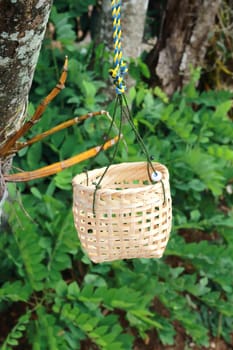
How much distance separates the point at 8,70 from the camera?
1.28m

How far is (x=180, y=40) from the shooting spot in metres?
3.04

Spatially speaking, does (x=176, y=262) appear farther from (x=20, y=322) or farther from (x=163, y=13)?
(x=163, y=13)

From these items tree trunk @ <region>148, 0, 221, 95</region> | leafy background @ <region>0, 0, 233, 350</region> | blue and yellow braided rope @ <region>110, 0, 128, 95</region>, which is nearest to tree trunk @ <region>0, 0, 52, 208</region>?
blue and yellow braided rope @ <region>110, 0, 128, 95</region>

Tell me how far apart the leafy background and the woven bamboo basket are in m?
0.66

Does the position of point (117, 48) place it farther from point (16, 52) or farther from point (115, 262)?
point (115, 262)

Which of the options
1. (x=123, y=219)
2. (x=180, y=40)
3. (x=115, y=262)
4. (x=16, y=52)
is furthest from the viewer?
(x=180, y=40)

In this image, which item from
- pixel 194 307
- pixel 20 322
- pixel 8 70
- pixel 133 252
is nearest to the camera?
pixel 8 70

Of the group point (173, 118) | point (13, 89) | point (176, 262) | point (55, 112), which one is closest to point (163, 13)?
point (173, 118)

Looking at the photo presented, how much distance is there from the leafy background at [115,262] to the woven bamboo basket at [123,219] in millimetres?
658

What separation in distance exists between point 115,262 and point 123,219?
1049 millimetres

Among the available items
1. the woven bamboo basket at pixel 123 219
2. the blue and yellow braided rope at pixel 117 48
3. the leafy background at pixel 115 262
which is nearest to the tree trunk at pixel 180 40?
the leafy background at pixel 115 262

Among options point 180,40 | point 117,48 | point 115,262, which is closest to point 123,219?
point 117,48

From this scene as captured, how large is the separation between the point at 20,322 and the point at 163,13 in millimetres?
1691

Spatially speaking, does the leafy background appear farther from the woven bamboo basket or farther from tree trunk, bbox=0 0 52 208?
tree trunk, bbox=0 0 52 208
